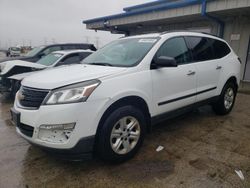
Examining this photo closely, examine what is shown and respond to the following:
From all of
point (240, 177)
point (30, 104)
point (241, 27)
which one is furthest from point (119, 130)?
point (241, 27)

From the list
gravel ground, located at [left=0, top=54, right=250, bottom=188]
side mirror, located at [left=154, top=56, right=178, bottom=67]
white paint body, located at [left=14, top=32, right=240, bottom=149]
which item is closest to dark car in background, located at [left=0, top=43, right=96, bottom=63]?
gravel ground, located at [left=0, top=54, right=250, bottom=188]

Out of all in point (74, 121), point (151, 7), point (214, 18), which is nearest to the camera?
point (74, 121)

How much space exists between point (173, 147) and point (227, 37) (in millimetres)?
7182

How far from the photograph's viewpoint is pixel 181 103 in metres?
3.49

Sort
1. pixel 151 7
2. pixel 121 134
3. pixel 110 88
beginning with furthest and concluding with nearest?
pixel 151 7, pixel 121 134, pixel 110 88

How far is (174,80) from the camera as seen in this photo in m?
3.26

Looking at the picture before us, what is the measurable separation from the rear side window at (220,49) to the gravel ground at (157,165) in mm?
1530

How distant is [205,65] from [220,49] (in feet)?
2.80

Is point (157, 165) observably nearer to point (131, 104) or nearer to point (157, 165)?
point (157, 165)

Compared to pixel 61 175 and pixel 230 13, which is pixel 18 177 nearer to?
pixel 61 175

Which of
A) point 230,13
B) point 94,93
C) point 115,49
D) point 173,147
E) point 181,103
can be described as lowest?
point 173,147

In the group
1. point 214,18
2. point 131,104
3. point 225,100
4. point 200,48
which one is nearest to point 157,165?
point 131,104

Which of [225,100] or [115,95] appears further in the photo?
[225,100]

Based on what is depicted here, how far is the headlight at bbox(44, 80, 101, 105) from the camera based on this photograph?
227cm
